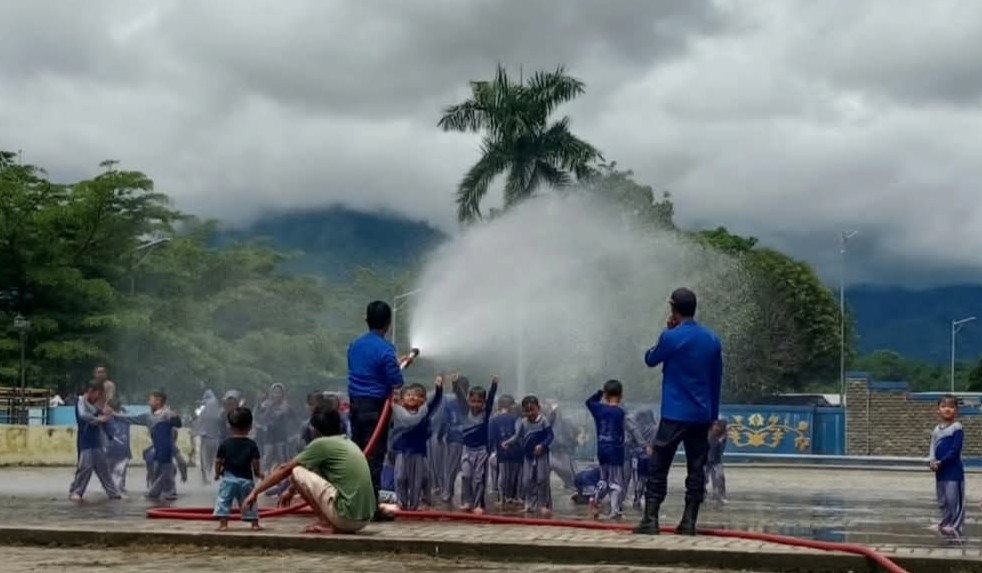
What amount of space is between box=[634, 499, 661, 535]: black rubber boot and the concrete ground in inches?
9.6

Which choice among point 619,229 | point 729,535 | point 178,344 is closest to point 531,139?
point 619,229

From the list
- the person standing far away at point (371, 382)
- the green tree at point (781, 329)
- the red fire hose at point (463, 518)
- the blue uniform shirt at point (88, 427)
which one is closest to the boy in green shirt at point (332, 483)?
the red fire hose at point (463, 518)

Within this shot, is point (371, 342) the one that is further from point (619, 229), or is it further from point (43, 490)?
point (619, 229)

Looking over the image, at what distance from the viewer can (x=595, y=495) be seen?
58.9ft

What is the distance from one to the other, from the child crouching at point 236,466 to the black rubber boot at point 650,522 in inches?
139

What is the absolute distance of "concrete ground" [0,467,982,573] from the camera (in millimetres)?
11289

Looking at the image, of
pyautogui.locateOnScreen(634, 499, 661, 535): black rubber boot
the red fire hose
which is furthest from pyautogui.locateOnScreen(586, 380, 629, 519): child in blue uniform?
pyautogui.locateOnScreen(634, 499, 661, 535): black rubber boot

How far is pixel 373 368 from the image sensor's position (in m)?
14.0

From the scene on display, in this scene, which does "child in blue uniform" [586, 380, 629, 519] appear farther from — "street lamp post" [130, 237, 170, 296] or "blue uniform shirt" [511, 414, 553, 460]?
"street lamp post" [130, 237, 170, 296]

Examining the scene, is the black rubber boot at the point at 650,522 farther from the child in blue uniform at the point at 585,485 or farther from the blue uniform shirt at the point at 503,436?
the child in blue uniform at the point at 585,485

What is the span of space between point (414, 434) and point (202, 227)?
50.5 metres

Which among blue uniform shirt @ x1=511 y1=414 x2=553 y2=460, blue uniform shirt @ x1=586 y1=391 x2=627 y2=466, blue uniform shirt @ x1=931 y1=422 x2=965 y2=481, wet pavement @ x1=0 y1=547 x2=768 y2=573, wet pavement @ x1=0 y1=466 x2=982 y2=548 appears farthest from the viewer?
blue uniform shirt @ x1=511 y1=414 x2=553 y2=460

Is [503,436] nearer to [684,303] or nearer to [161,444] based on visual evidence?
[161,444]

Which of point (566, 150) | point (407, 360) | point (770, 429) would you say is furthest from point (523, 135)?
point (407, 360)
